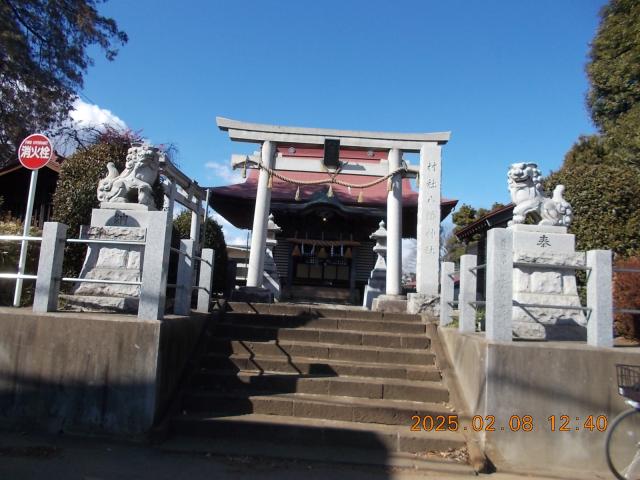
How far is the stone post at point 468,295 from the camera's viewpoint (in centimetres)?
558

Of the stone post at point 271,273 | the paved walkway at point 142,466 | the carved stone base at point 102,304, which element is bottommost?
the paved walkway at point 142,466

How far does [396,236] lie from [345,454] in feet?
17.2

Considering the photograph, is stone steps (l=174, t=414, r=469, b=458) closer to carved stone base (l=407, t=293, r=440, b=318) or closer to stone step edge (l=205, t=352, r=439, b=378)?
stone step edge (l=205, t=352, r=439, b=378)

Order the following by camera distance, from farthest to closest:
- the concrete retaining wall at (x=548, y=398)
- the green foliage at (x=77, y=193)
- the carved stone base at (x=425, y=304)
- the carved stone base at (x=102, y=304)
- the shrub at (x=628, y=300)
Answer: the carved stone base at (x=425, y=304) → the green foliage at (x=77, y=193) → the shrub at (x=628, y=300) → the carved stone base at (x=102, y=304) → the concrete retaining wall at (x=548, y=398)

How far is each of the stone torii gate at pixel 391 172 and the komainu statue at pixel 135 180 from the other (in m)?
→ 2.75

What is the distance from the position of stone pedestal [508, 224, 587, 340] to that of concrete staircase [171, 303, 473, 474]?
1.34 meters

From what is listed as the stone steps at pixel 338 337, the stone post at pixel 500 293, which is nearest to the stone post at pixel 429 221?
the stone steps at pixel 338 337

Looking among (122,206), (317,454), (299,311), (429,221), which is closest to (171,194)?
(122,206)

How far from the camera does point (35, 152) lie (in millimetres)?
5883

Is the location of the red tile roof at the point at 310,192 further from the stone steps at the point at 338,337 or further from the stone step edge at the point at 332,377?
the stone step edge at the point at 332,377

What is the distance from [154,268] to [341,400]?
255cm

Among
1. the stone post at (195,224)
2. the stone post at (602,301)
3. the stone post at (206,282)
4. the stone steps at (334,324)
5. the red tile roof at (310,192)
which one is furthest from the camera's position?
the red tile roof at (310,192)

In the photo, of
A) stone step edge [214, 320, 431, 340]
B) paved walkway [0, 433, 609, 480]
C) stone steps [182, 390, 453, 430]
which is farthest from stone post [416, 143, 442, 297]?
paved walkway [0, 433, 609, 480]

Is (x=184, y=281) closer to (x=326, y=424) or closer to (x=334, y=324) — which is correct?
(x=334, y=324)
